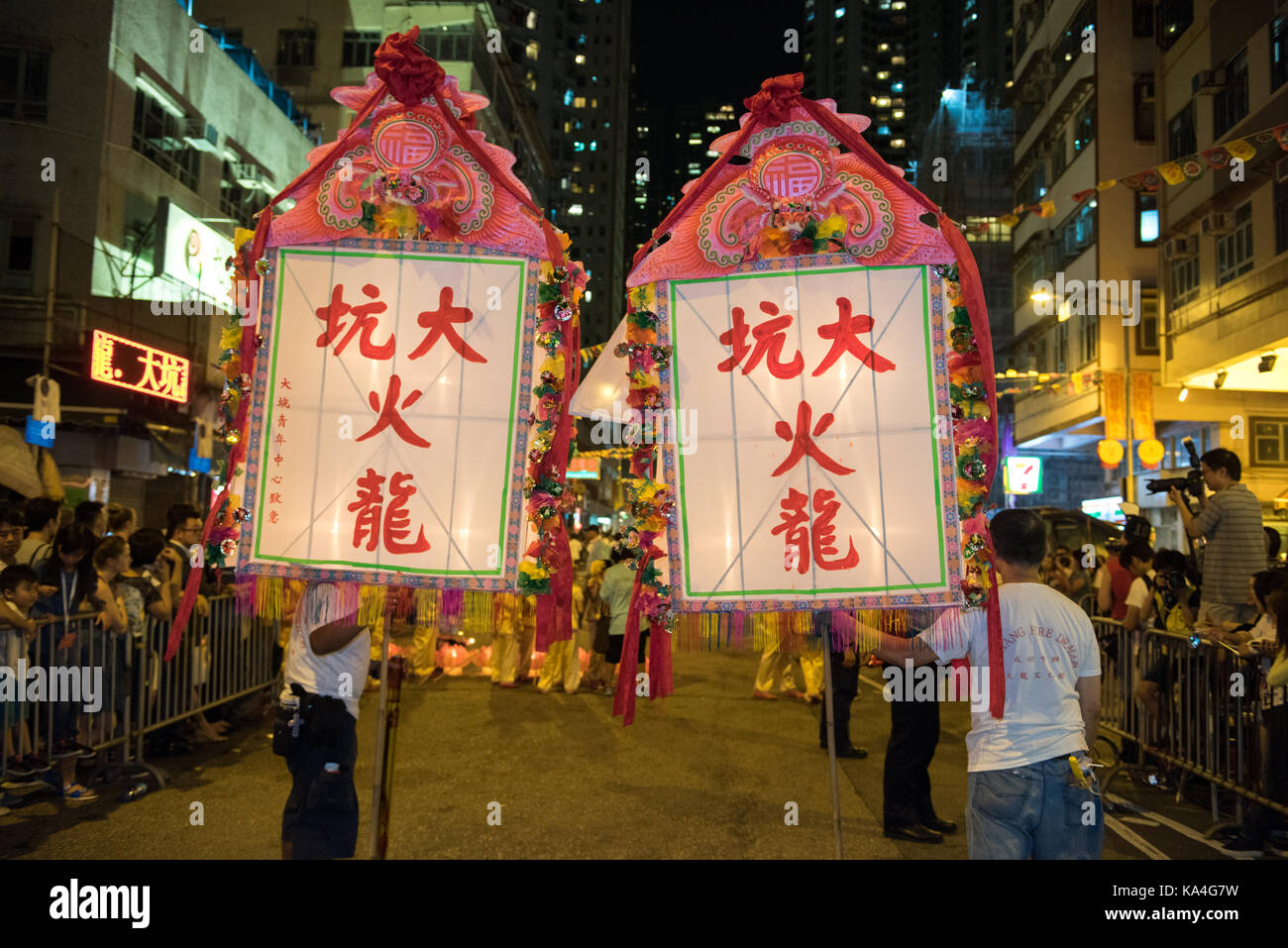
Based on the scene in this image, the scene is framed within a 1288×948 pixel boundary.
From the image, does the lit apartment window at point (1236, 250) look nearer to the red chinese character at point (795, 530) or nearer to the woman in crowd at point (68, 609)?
the red chinese character at point (795, 530)

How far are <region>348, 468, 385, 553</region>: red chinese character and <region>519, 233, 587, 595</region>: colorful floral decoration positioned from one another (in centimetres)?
68

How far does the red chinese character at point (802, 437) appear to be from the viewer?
409cm

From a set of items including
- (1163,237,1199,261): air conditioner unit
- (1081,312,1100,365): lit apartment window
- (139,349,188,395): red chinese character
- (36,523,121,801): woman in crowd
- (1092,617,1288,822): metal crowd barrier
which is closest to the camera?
(1092,617,1288,822): metal crowd barrier

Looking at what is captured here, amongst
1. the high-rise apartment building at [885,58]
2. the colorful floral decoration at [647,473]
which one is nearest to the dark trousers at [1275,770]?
the colorful floral decoration at [647,473]

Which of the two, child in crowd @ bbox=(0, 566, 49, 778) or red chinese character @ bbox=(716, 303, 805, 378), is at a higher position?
red chinese character @ bbox=(716, 303, 805, 378)

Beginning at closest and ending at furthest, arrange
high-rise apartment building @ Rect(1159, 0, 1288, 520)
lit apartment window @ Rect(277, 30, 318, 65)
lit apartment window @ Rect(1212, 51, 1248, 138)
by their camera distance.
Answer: high-rise apartment building @ Rect(1159, 0, 1288, 520) → lit apartment window @ Rect(1212, 51, 1248, 138) → lit apartment window @ Rect(277, 30, 318, 65)

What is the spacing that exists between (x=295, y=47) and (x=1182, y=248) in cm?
3461

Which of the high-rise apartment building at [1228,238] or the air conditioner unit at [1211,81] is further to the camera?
the air conditioner unit at [1211,81]

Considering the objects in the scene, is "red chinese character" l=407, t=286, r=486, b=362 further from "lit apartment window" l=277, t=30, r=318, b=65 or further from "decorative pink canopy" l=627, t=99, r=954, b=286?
"lit apartment window" l=277, t=30, r=318, b=65

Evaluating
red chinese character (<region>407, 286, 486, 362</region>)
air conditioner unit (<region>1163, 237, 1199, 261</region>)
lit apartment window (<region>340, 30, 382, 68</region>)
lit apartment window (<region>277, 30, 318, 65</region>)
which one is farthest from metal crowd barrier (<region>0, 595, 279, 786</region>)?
lit apartment window (<region>277, 30, 318, 65</region>)

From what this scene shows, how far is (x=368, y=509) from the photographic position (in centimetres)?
421

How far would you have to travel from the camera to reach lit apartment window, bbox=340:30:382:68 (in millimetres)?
38406

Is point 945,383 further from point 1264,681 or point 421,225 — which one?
point 1264,681

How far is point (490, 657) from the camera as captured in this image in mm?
12688
